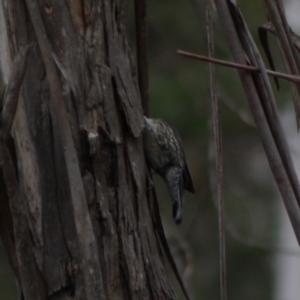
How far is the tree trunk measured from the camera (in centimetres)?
170

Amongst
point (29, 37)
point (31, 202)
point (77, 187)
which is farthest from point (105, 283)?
point (29, 37)

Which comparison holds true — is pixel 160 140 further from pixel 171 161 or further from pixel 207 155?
pixel 207 155

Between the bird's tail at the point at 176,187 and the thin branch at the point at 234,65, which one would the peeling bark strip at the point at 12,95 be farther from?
the bird's tail at the point at 176,187

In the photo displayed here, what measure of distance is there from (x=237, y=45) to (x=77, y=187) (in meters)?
0.38

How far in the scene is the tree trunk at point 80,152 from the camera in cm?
170

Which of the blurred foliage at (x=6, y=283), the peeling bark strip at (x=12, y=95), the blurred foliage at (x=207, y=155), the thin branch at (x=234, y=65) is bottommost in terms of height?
the blurred foliage at (x=6, y=283)

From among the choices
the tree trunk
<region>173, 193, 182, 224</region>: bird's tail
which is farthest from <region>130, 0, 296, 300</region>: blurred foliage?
the tree trunk

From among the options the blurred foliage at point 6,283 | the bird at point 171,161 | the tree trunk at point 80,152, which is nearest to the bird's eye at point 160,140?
the bird at point 171,161

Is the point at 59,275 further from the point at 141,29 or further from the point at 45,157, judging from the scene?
the point at 141,29

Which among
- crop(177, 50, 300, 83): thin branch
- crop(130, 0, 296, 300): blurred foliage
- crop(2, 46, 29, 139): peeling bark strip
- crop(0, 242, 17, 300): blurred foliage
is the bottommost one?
crop(0, 242, 17, 300): blurred foliage

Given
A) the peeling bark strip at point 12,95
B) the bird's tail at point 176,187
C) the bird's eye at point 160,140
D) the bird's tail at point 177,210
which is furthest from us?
the bird's tail at point 177,210

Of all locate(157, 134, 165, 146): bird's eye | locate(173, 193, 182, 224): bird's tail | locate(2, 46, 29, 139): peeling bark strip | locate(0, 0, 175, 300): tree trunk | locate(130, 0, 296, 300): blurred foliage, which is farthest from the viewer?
locate(130, 0, 296, 300): blurred foliage

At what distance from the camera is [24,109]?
1.74 m

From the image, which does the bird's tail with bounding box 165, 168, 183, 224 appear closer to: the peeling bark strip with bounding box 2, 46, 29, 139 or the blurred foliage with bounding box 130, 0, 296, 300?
the peeling bark strip with bounding box 2, 46, 29, 139
